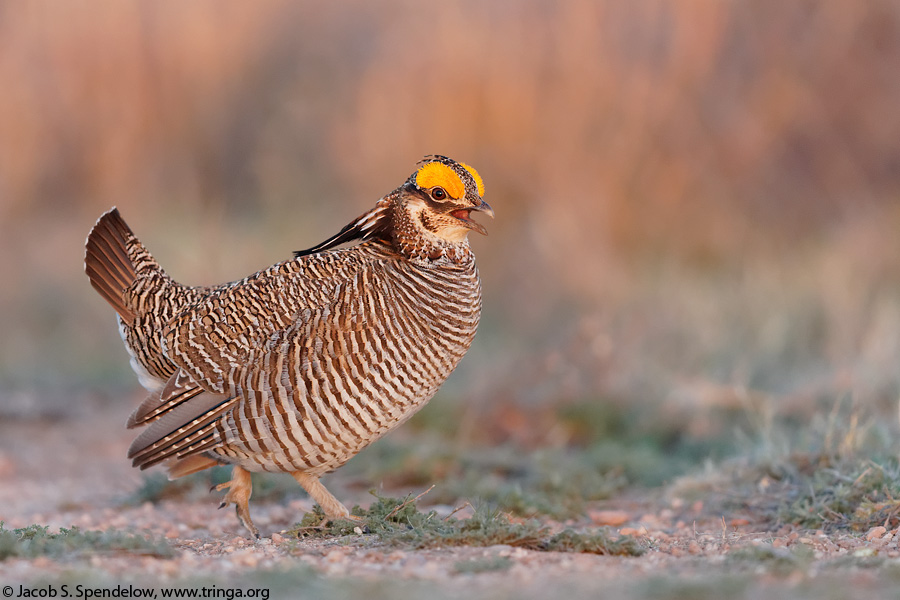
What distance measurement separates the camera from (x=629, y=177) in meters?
10.8

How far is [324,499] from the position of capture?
5.07 meters

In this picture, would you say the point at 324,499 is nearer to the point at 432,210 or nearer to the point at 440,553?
the point at 440,553

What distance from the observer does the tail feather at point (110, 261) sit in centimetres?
564

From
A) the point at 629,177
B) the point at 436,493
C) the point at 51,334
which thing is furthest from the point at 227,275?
the point at 436,493

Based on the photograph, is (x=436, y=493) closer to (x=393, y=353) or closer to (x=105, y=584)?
(x=393, y=353)

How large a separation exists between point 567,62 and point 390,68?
2.16 meters

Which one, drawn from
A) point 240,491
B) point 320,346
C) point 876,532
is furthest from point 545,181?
point 876,532

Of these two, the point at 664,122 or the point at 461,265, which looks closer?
the point at 461,265

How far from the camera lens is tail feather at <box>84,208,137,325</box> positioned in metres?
5.64

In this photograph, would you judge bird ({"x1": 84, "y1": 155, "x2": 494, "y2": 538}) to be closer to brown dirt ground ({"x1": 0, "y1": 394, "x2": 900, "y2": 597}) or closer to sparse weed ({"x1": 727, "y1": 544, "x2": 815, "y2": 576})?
brown dirt ground ({"x1": 0, "y1": 394, "x2": 900, "y2": 597})

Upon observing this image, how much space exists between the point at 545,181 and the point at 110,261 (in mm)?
5767

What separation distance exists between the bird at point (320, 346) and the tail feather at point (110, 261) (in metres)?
0.37

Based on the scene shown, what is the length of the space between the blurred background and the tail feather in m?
3.06

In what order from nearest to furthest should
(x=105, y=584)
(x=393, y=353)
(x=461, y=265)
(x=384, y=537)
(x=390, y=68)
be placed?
(x=105, y=584) < (x=384, y=537) < (x=393, y=353) < (x=461, y=265) < (x=390, y=68)
